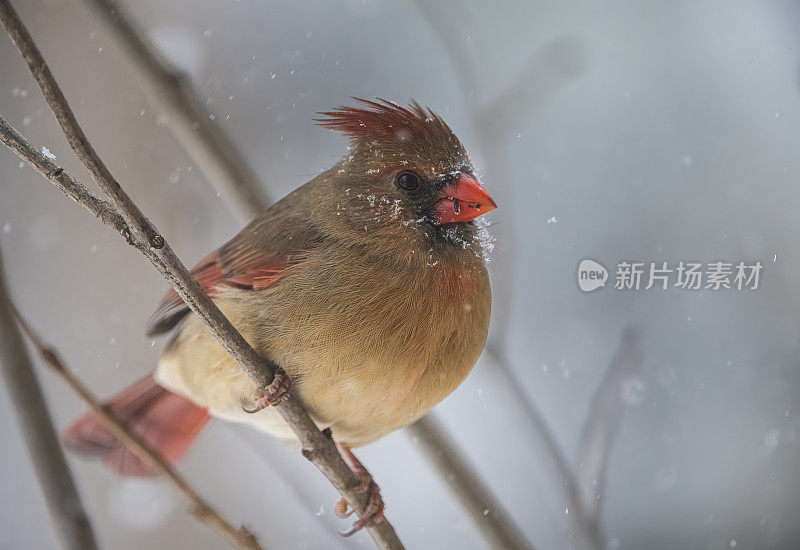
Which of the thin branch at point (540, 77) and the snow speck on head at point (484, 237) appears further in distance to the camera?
the thin branch at point (540, 77)

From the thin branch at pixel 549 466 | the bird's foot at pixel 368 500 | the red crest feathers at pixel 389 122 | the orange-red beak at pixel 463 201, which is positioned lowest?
the thin branch at pixel 549 466

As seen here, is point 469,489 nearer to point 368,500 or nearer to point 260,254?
point 368,500

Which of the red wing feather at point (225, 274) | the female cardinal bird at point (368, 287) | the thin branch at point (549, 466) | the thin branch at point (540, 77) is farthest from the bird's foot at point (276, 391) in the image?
the thin branch at point (540, 77)

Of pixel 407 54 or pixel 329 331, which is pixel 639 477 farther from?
pixel 407 54

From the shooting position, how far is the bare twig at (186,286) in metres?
1.01

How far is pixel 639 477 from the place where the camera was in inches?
88.6

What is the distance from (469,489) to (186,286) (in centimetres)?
96

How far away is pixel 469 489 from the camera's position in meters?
1.89

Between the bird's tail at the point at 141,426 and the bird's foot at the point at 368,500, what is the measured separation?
1.57 ft

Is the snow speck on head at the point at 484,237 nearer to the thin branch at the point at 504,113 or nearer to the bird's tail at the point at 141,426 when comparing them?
the thin branch at the point at 504,113

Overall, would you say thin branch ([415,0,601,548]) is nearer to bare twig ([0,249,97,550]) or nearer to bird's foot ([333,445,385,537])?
bird's foot ([333,445,385,537])

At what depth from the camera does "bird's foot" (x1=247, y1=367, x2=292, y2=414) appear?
150 centimetres

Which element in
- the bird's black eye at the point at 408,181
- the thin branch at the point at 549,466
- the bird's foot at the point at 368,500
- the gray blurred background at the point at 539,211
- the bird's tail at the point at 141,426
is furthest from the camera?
the bird's tail at the point at 141,426

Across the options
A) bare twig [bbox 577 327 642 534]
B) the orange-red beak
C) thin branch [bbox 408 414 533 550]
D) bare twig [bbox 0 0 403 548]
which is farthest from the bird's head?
bare twig [bbox 577 327 642 534]
